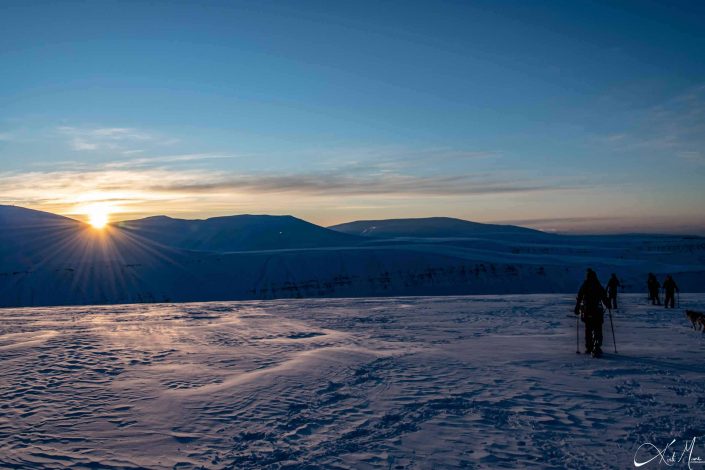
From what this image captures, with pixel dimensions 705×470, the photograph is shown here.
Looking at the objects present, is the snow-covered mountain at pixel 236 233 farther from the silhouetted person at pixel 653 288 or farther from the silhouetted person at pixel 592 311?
the silhouetted person at pixel 592 311

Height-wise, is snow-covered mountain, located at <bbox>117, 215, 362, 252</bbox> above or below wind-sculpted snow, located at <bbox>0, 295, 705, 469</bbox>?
above

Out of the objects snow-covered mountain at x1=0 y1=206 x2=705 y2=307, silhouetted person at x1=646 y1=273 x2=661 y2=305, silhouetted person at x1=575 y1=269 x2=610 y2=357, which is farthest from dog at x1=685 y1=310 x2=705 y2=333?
snow-covered mountain at x1=0 y1=206 x2=705 y2=307

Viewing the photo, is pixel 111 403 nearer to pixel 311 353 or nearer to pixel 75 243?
pixel 311 353

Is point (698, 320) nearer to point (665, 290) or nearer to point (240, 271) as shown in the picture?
point (665, 290)

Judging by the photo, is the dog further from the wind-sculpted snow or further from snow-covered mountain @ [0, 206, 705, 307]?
snow-covered mountain @ [0, 206, 705, 307]

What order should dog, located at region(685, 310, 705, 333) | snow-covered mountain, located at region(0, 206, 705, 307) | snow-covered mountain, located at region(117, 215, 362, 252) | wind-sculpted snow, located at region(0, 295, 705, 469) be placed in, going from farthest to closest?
snow-covered mountain, located at region(117, 215, 362, 252) → snow-covered mountain, located at region(0, 206, 705, 307) → dog, located at region(685, 310, 705, 333) → wind-sculpted snow, located at region(0, 295, 705, 469)

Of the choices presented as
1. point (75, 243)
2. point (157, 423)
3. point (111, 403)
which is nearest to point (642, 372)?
point (157, 423)

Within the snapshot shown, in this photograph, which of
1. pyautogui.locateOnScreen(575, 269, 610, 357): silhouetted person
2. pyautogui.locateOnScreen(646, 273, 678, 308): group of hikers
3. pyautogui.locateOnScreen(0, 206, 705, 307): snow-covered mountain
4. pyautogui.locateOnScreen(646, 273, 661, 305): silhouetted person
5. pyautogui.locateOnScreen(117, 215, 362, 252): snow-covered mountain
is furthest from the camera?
pyautogui.locateOnScreen(117, 215, 362, 252): snow-covered mountain

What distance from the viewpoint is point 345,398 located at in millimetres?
7199

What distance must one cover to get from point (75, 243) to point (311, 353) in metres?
57.2

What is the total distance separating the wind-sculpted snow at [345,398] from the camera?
5238 mm

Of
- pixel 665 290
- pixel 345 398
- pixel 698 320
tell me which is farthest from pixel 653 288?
pixel 345 398

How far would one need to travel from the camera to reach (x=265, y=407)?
269 inches

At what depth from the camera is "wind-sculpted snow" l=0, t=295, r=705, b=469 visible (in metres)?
5.24
